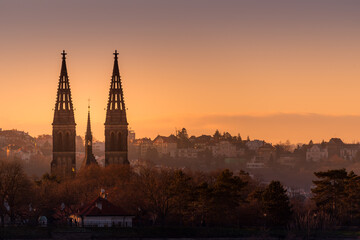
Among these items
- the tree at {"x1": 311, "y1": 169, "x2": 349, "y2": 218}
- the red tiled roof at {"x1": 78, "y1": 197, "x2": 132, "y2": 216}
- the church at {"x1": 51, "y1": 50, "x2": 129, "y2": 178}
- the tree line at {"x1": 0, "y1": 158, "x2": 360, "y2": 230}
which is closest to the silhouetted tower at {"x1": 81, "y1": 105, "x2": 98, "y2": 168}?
the church at {"x1": 51, "y1": 50, "x2": 129, "y2": 178}

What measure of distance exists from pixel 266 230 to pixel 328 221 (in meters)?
6.99

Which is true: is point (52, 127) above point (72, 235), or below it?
above

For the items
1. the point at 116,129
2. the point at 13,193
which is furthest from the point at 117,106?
the point at 13,193

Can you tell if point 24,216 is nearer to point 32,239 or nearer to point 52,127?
point 32,239

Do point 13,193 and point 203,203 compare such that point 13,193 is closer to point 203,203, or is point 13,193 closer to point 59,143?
point 203,203

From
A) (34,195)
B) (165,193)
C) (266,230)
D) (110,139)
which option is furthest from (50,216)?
(110,139)

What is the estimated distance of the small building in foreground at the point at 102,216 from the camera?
4754 inches

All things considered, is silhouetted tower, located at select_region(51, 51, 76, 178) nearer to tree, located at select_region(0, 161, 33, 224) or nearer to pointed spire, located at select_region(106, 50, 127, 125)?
pointed spire, located at select_region(106, 50, 127, 125)

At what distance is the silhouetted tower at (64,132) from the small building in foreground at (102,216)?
2123 inches

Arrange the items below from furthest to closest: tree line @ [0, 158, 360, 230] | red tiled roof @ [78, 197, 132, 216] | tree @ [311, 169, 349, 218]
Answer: tree @ [311, 169, 349, 218]
tree line @ [0, 158, 360, 230]
red tiled roof @ [78, 197, 132, 216]

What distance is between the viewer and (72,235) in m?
116

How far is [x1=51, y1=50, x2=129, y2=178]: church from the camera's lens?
582 feet

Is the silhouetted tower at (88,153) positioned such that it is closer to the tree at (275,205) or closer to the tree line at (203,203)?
the tree line at (203,203)

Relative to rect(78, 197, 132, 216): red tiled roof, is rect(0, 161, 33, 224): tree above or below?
above
